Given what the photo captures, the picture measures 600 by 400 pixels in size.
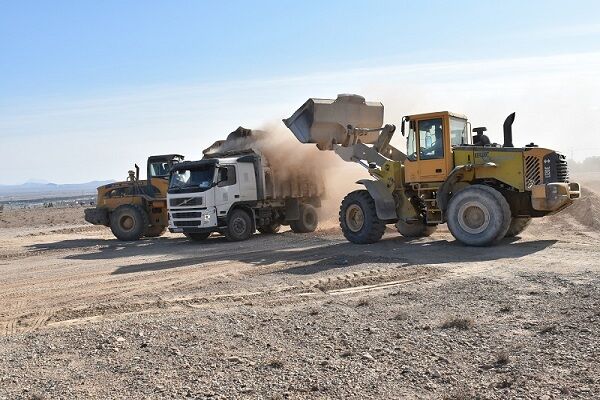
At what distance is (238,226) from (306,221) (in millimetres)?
3226

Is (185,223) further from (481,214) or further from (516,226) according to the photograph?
(516,226)

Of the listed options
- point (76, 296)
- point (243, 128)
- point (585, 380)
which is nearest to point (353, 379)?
point (585, 380)

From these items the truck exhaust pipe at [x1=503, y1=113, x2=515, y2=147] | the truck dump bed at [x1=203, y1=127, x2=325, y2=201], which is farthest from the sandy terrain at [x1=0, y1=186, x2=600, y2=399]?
the truck dump bed at [x1=203, y1=127, x2=325, y2=201]

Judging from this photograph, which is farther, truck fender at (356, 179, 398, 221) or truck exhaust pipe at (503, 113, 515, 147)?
truck fender at (356, 179, 398, 221)

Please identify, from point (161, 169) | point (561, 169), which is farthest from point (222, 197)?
point (561, 169)

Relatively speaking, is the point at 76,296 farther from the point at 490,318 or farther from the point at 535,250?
the point at 535,250

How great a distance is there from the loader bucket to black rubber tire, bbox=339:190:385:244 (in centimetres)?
219

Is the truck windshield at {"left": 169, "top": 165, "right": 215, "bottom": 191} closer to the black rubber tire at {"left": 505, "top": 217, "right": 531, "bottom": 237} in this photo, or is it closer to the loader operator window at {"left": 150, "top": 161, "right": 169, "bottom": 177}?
the loader operator window at {"left": 150, "top": 161, "right": 169, "bottom": 177}

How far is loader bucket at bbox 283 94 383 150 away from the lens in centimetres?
1869

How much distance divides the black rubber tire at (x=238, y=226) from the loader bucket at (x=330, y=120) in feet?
11.2

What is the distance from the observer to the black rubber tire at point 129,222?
23.1 m

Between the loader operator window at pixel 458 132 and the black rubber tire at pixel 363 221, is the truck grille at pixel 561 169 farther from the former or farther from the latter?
the black rubber tire at pixel 363 221

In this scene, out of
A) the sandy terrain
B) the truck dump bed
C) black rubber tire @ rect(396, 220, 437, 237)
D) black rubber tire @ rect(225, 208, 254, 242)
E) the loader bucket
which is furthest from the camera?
the truck dump bed

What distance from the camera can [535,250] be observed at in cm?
1476
